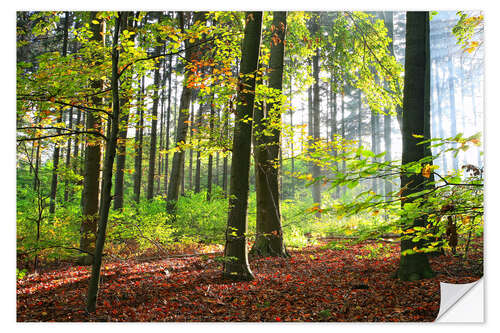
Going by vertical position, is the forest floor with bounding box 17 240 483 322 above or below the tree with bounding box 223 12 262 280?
below

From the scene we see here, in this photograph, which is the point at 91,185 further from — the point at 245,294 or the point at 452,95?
the point at 452,95

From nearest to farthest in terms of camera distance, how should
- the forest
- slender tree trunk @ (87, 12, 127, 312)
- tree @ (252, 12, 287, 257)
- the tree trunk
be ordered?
the forest → slender tree trunk @ (87, 12, 127, 312) → the tree trunk → tree @ (252, 12, 287, 257)

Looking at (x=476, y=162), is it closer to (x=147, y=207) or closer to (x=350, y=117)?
(x=147, y=207)

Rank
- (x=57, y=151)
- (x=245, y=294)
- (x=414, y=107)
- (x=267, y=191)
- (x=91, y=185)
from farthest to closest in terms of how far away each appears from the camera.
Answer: (x=57, y=151)
(x=267, y=191)
(x=91, y=185)
(x=414, y=107)
(x=245, y=294)

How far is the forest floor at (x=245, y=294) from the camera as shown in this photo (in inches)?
→ 111

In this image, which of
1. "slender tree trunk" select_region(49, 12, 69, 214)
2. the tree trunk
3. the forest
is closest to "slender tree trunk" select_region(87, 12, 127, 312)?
the forest

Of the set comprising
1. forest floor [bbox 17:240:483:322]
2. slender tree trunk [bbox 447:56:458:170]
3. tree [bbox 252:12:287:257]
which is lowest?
forest floor [bbox 17:240:483:322]

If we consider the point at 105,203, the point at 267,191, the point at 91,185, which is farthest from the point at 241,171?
the point at 91,185

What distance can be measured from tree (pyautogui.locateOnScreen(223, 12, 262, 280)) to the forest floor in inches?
10.4

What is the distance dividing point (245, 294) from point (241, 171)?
142cm

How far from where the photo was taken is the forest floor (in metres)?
2.83

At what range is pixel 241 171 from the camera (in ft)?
12.3

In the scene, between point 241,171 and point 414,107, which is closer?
point 414,107

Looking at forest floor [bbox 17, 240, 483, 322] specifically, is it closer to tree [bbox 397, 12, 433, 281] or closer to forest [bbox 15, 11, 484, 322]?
forest [bbox 15, 11, 484, 322]
